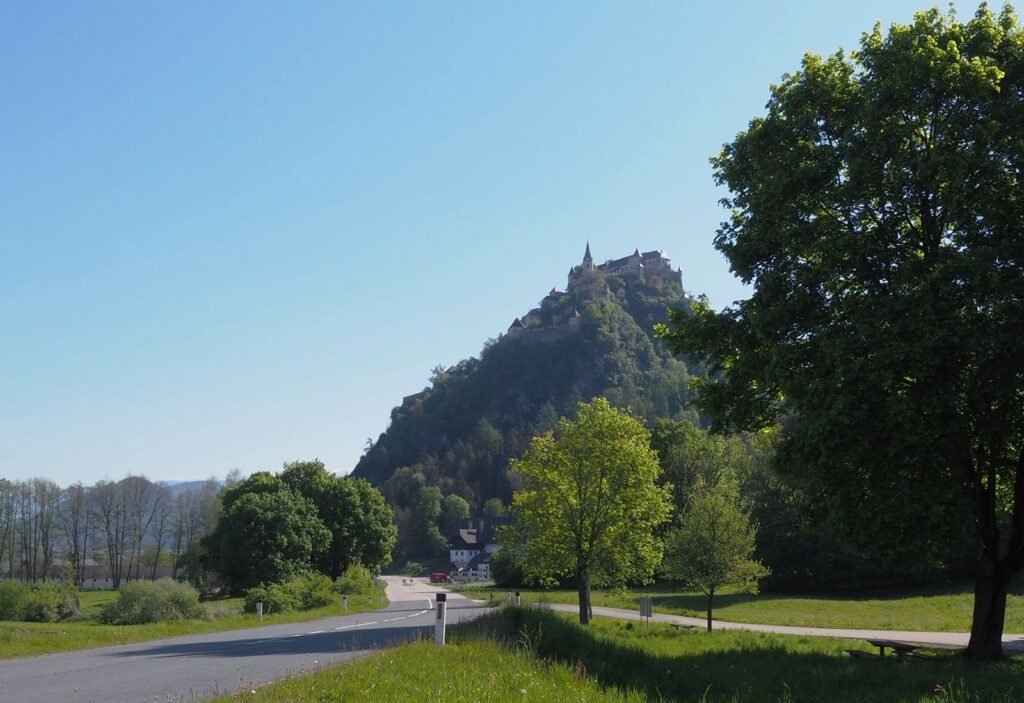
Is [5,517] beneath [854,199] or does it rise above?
beneath

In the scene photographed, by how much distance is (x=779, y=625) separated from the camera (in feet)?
103

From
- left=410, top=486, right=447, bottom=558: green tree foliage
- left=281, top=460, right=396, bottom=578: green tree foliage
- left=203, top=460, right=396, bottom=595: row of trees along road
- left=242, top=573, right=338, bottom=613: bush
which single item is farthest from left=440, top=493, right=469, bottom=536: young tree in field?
left=242, top=573, right=338, bottom=613: bush

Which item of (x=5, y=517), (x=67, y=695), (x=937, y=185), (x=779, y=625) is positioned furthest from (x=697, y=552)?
(x=5, y=517)

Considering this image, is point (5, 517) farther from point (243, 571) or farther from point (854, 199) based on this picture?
point (854, 199)

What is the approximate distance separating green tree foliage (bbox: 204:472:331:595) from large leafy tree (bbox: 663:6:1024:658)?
1643 inches

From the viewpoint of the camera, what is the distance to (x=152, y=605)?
3047 cm

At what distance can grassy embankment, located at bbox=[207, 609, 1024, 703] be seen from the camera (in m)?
8.89

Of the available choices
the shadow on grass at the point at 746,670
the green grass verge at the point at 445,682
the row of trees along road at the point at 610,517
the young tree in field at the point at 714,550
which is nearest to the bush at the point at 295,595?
the row of trees along road at the point at 610,517

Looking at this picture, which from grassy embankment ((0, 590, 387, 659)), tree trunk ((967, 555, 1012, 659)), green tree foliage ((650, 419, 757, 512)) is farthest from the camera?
green tree foliage ((650, 419, 757, 512))

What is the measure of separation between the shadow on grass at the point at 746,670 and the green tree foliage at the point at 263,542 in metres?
38.1

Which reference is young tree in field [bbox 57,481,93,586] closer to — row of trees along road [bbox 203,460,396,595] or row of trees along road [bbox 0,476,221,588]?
row of trees along road [bbox 0,476,221,588]

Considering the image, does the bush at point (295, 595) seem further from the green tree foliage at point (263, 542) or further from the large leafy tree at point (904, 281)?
the large leafy tree at point (904, 281)

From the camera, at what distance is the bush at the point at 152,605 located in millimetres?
30203

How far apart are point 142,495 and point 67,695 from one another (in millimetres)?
101149
